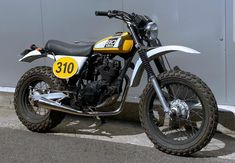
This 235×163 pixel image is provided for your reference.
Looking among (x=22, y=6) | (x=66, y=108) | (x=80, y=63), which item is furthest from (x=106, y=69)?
(x=22, y=6)

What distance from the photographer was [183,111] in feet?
16.6

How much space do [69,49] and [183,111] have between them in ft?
5.27

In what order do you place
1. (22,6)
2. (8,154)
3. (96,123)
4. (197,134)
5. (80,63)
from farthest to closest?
(22,6) → (96,123) → (80,63) → (8,154) → (197,134)

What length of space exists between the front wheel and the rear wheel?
1.22m

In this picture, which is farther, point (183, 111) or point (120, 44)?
point (120, 44)

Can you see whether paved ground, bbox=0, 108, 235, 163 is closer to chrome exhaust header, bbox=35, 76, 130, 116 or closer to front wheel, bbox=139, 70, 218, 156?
front wheel, bbox=139, 70, 218, 156

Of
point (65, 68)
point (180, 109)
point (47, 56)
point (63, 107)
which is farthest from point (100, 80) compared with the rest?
point (180, 109)

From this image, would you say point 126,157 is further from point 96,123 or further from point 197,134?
point 96,123

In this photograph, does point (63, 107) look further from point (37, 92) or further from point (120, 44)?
point (120, 44)

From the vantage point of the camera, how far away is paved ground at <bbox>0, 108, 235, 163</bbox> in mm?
5031

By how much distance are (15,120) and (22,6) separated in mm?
1844

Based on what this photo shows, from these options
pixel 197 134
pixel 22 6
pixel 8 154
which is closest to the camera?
pixel 197 134

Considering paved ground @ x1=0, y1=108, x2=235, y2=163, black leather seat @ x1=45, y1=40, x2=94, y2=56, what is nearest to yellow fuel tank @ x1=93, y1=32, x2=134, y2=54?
black leather seat @ x1=45, y1=40, x2=94, y2=56

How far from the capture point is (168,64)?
5.81 m
